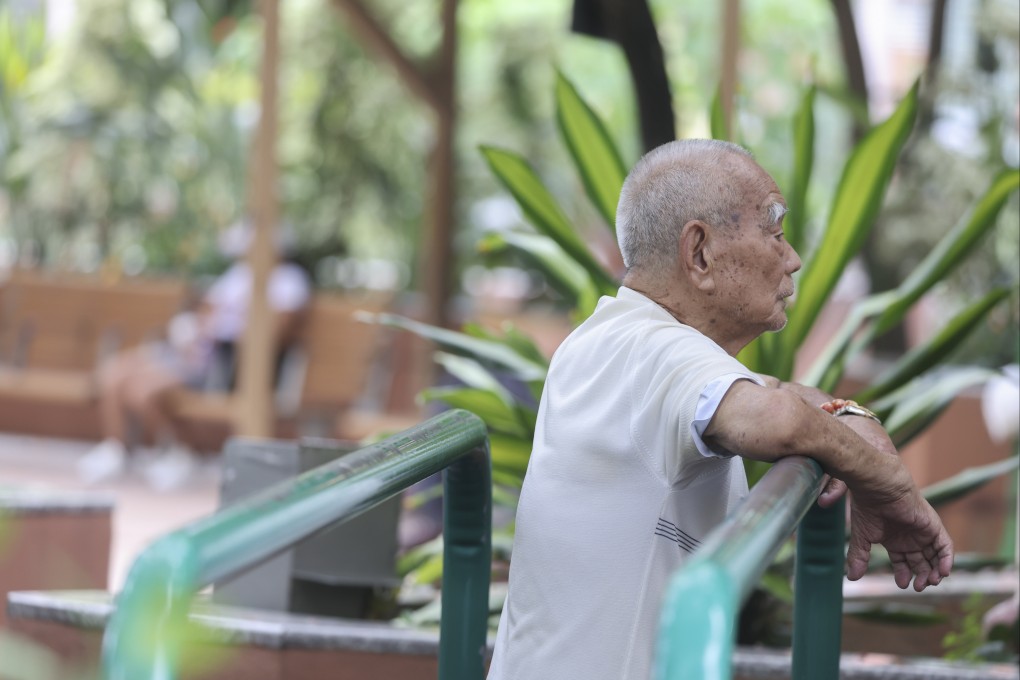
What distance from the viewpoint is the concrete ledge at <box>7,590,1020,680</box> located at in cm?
255

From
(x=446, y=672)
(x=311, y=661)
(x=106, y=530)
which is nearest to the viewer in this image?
(x=446, y=672)

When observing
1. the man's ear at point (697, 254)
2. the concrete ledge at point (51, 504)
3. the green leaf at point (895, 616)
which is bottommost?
the green leaf at point (895, 616)

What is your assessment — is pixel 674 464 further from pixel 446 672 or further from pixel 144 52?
pixel 144 52

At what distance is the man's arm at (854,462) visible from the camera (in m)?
1.40

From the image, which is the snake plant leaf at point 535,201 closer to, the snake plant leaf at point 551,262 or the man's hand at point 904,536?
the snake plant leaf at point 551,262

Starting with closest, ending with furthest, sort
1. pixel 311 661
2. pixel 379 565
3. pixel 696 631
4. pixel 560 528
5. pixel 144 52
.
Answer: pixel 696 631 < pixel 560 528 < pixel 311 661 < pixel 379 565 < pixel 144 52

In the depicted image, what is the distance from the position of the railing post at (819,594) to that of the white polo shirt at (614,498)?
199 millimetres

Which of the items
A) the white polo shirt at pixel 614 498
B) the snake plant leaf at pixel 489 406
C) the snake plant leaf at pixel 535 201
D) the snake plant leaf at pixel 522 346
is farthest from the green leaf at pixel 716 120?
the white polo shirt at pixel 614 498

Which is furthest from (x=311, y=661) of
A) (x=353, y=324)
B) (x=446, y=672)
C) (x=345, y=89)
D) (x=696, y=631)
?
(x=345, y=89)

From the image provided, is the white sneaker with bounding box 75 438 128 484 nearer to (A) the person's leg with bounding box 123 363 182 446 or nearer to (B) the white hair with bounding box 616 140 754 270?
(A) the person's leg with bounding box 123 363 182 446

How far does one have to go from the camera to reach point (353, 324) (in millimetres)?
9094

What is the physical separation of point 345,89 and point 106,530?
10.1 metres

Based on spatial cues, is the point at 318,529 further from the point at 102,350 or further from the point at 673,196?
the point at 102,350

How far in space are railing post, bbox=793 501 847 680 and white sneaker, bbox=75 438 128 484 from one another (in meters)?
7.15
